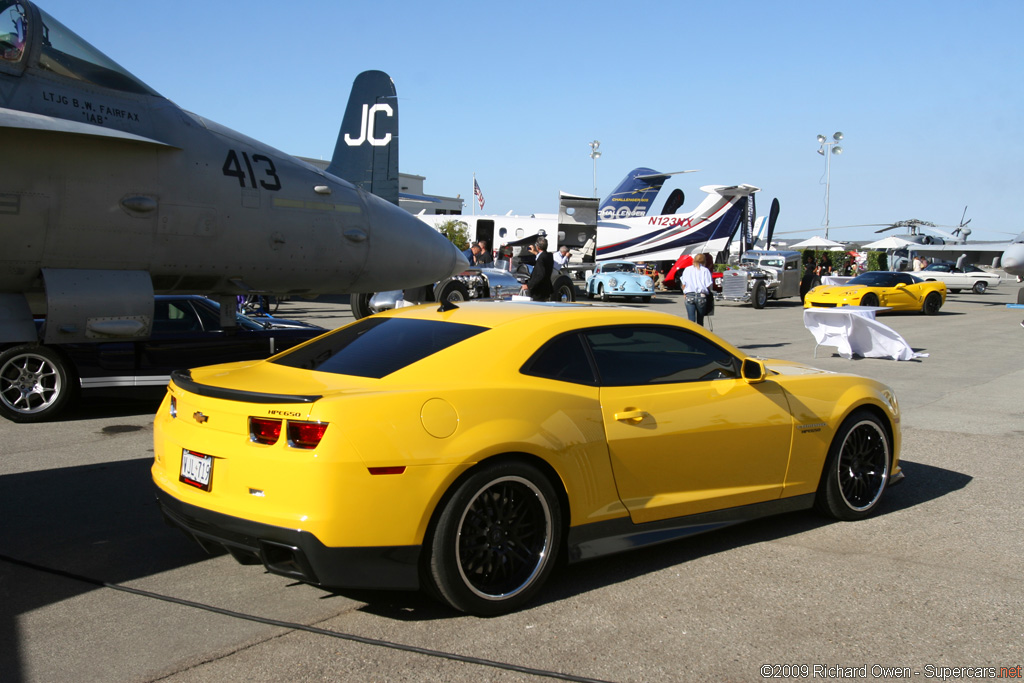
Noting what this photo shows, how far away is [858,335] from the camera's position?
15203 millimetres

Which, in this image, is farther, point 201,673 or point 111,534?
point 111,534

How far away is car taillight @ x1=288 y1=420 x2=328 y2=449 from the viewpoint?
11.7ft

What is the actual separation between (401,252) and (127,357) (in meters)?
3.87

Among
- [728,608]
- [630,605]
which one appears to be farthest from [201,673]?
[728,608]

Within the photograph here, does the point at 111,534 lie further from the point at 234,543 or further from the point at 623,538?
the point at 623,538

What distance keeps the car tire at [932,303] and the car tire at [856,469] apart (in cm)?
2428

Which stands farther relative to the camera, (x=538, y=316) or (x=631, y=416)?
(x=538, y=316)

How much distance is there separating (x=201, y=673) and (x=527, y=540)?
1504mm

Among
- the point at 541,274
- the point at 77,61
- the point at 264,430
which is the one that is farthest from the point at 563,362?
the point at 541,274

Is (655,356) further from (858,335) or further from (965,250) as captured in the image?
(965,250)

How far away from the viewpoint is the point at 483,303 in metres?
5.21

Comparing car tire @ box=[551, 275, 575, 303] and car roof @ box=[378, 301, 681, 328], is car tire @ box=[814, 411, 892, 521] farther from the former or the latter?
car tire @ box=[551, 275, 575, 303]

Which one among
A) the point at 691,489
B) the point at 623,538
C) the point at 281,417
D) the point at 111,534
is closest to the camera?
the point at 281,417

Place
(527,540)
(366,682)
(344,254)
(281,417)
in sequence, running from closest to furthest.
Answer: (366,682) → (281,417) → (527,540) → (344,254)
